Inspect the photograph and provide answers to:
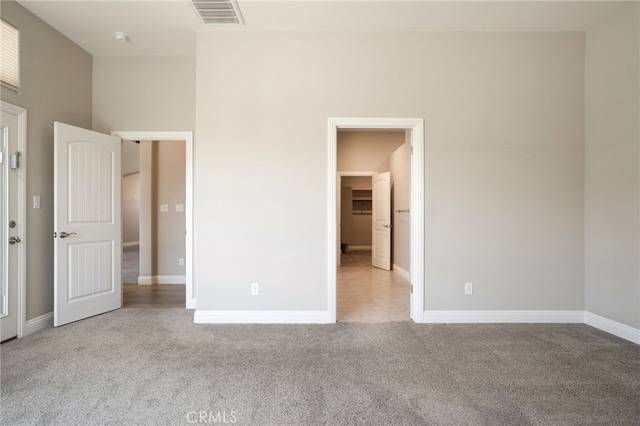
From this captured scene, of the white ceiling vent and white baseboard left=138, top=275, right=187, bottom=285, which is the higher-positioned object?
the white ceiling vent

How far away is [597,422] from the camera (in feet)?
5.32

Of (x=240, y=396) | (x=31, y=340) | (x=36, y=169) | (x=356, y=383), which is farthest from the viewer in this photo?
(x=36, y=169)

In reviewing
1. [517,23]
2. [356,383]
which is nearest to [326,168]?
[356,383]

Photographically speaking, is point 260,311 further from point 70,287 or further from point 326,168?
point 70,287

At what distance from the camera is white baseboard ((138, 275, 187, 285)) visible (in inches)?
187

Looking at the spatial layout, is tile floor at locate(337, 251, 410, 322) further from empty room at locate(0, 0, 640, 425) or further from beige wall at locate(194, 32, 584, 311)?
beige wall at locate(194, 32, 584, 311)

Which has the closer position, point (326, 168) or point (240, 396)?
point (240, 396)

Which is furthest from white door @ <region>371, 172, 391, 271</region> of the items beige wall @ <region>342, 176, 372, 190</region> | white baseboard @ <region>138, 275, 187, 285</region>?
white baseboard @ <region>138, 275, 187, 285</region>

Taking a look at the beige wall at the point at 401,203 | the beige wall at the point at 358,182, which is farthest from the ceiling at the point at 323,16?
the beige wall at the point at 358,182

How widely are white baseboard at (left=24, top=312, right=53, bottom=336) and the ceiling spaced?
293 centimetres

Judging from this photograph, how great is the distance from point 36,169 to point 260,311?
8.54ft

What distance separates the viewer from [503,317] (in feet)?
10.1

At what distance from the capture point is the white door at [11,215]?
2.62 meters

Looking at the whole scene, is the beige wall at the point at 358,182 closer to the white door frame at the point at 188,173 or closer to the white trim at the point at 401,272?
the white trim at the point at 401,272
